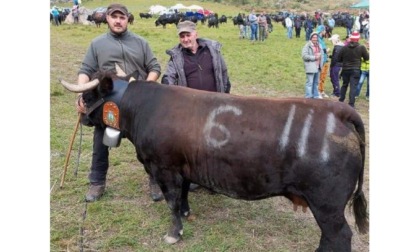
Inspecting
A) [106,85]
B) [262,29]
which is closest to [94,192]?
[106,85]

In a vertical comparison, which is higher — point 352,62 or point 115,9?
point 115,9

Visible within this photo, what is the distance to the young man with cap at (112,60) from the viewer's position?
465 centimetres

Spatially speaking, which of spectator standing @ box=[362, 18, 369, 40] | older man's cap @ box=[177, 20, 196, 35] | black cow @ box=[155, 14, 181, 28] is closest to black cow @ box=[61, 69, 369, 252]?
older man's cap @ box=[177, 20, 196, 35]

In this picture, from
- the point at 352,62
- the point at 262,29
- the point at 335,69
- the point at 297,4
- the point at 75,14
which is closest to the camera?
the point at 352,62

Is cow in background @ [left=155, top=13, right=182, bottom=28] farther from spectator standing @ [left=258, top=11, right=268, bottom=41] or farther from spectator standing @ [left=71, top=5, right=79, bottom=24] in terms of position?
spectator standing @ [left=258, top=11, right=268, bottom=41]

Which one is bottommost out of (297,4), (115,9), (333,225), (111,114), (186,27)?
(333,225)

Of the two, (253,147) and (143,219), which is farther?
(143,219)

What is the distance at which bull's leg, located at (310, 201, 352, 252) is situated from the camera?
3.37 m

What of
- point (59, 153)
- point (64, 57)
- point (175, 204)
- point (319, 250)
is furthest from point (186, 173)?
point (64, 57)

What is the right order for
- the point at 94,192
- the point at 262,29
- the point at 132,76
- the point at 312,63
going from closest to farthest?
the point at 132,76 → the point at 94,192 → the point at 312,63 → the point at 262,29

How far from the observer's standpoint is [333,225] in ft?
11.2

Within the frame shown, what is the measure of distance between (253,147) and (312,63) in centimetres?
729

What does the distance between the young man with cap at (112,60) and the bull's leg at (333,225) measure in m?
2.19

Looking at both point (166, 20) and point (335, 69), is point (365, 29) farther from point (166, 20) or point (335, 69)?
point (166, 20)
